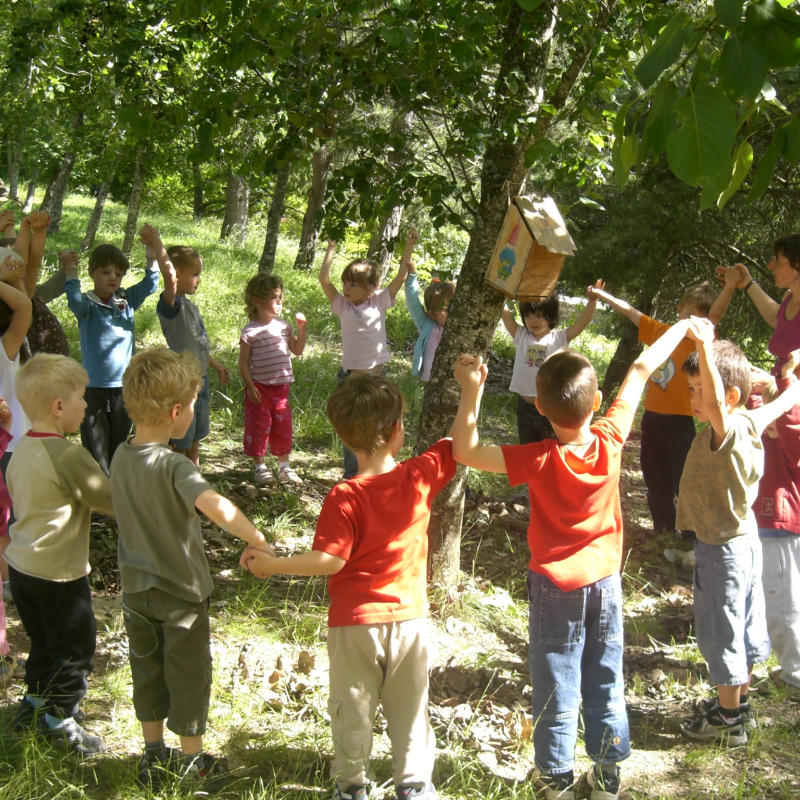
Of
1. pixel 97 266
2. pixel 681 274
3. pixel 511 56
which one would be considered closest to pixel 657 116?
pixel 511 56

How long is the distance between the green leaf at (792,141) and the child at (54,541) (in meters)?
2.39

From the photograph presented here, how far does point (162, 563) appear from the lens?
2.60 m

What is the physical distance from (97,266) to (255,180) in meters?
1.22

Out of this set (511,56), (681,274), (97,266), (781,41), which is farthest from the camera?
(681,274)

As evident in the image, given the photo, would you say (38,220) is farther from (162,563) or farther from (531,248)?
(531,248)

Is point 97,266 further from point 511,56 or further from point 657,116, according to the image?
point 657,116

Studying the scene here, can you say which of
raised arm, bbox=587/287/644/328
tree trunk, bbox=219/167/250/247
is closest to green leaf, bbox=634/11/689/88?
raised arm, bbox=587/287/644/328

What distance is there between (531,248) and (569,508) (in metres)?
1.12

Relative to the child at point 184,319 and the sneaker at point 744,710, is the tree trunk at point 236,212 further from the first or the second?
the sneaker at point 744,710

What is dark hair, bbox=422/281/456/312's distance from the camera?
208 inches

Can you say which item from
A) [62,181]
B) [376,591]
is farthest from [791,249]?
[62,181]

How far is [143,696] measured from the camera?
2.68m

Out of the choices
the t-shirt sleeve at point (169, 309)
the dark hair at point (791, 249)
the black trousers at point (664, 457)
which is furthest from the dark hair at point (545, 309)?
the t-shirt sleeve at point (169, 309)

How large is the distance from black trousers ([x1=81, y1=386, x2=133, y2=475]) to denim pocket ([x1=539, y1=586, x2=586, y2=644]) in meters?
3.02
